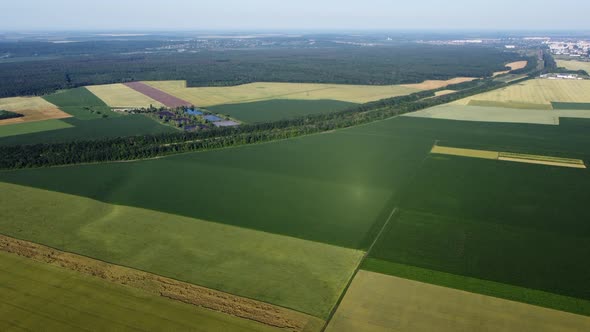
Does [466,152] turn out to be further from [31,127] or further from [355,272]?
[31,127]

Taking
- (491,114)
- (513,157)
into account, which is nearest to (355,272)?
(513,157)

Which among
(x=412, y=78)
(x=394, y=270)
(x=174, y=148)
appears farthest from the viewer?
(x=412, y=78)

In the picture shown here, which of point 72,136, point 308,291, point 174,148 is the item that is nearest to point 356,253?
point 308,291

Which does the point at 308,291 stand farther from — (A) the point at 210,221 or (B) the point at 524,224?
(B) the point at 524,224

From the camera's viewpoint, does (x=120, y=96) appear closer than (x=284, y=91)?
Yes

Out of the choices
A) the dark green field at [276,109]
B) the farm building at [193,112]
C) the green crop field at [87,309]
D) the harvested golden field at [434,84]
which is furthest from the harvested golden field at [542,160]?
the harvested golden field at [434,84]

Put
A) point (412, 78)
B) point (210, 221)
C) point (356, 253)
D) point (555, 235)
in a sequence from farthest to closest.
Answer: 1. point (412, 78)
2. point (210, 221)
3. point (555, 235)
4. point (356, 253)

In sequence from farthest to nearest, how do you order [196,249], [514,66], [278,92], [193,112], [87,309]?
[514,66] → [278,92] → [193,112] → [196,249] → [87,309]
